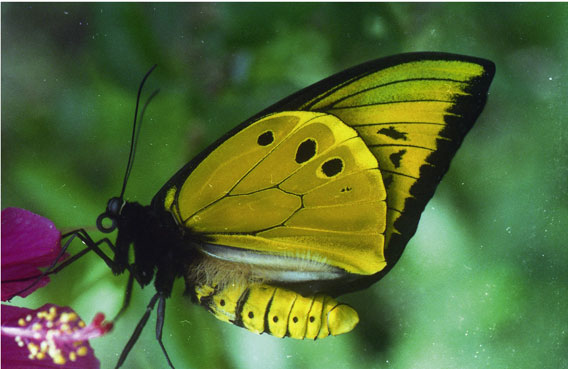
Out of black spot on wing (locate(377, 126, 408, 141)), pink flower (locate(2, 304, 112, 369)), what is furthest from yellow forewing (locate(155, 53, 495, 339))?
pink flower (locate(2, 304, 112, 369))

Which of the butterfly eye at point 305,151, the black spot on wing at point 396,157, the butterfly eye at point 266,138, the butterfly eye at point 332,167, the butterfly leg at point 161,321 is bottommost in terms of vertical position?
the butterfly leg at point 161,321

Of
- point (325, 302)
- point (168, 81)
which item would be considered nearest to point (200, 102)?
point (168, 81)

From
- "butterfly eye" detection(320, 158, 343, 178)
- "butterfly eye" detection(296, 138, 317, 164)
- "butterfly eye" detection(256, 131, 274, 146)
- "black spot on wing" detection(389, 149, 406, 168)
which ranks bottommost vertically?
"black spot on wing" detection(389, 149, 406, 168)

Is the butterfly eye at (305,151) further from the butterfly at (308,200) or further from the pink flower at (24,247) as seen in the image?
the pink flower at (24,247)

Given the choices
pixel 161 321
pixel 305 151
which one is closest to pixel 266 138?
→ pixel 305 151

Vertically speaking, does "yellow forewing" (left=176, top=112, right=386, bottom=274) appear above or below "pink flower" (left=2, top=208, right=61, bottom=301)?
below

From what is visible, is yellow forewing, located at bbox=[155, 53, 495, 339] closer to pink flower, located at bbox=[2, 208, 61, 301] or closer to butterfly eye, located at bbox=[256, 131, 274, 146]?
butterfly eye, located at bbox=[256, 131, 274, 146]

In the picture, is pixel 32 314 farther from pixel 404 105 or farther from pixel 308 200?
pixel 404 105

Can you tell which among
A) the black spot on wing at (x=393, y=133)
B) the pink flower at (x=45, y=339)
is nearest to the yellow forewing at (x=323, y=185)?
the black spot on wing at (x=393, y=133)

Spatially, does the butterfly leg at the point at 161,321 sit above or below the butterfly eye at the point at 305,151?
below
